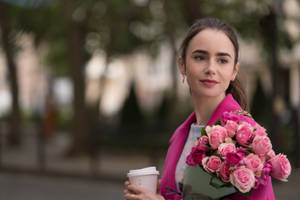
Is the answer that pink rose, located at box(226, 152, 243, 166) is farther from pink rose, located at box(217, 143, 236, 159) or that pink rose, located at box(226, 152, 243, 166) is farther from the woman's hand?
the woman's hand

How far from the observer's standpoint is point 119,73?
192ft

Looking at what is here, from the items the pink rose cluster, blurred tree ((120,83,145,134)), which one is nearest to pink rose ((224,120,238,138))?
the pink rose cluster

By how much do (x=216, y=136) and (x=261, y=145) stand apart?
0.56 ft

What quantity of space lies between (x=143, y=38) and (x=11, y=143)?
6.91 m

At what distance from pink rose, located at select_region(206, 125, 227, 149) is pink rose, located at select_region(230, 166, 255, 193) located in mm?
134

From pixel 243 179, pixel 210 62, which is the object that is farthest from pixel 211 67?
pixel 243 179

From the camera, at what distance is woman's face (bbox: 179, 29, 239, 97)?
2.02m

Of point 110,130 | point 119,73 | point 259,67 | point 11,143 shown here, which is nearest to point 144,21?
A: point 110,130

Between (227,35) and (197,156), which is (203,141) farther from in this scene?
(227,35)

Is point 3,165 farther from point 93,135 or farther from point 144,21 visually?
point 144,21

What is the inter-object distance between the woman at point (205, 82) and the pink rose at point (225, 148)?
0.80 feet

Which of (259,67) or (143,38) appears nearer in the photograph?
(143,38)

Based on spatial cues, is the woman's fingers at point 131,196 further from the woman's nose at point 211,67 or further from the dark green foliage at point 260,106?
the dark green foliage at point 260,106

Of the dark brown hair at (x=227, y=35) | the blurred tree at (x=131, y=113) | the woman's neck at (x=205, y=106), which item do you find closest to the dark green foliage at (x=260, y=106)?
the blurred tree at (x=131, y=113)
